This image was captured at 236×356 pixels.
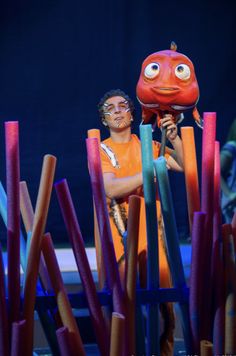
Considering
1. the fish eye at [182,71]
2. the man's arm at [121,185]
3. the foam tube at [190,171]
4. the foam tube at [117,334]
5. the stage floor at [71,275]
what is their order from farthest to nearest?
the stage floor at [71,275]
the man's arm at [121,185]
the fish eye at [182,71]
the foam tube at [190,171]
the foam tube at [117,334]

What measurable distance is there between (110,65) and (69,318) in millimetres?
2520

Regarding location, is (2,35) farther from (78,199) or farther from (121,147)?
(121,147)

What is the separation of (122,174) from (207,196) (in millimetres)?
976

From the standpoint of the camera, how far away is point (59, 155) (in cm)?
339

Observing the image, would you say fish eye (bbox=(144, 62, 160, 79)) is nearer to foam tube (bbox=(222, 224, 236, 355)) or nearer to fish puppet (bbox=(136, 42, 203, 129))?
fish puppet (bbox=(136, 42, 203, 129))

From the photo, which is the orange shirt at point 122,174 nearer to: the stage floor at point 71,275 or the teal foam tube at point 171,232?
the stage floor at point 71,275

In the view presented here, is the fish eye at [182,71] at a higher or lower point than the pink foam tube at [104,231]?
higher

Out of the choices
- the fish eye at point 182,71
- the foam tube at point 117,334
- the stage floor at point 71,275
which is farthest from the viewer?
the stage floor at point 71,275

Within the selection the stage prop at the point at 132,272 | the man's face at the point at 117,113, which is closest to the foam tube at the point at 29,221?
the stage prop at the point at 132,272

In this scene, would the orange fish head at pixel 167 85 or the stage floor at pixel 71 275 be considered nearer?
the orange fish head at pixel 167 85

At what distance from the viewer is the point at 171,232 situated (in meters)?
0.93

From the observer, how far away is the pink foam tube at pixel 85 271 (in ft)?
3.00

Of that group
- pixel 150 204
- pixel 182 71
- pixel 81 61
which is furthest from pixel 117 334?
pixel 81 61

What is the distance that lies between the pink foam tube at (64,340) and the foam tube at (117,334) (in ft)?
0.16
